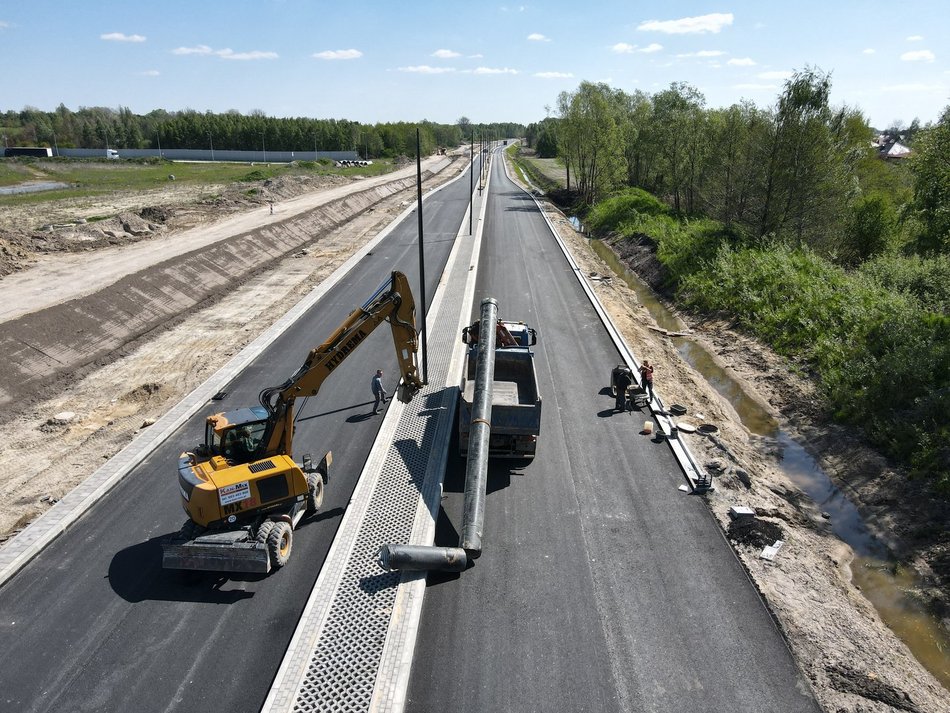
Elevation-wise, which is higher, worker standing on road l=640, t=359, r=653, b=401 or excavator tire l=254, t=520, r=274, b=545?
worker standing on road l=640, t=359, r=653, b=401

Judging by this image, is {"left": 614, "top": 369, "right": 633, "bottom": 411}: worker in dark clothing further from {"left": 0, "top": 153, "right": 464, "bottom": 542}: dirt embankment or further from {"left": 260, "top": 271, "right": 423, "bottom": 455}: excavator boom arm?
{"left": 0, "top": 153, "right": 464, "bottom": 542}: dirt embankment

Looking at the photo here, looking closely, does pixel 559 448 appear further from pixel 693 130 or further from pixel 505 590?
pixel 693 130

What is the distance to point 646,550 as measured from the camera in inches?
476

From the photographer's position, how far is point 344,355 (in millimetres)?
12570

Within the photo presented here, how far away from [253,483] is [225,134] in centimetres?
12954

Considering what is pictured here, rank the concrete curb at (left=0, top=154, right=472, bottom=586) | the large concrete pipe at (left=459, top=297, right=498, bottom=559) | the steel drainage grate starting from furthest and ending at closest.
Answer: the concrete curb at (left=0, top=154, right=472, bottom=586) → the large concrete pipe at (left=459, top=297, right=498, bottom=559) → the steel drainage grate

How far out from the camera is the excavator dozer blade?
10.7 metres

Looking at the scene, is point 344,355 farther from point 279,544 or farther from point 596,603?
point 596,603

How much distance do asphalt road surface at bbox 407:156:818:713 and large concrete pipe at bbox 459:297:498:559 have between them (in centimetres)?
79

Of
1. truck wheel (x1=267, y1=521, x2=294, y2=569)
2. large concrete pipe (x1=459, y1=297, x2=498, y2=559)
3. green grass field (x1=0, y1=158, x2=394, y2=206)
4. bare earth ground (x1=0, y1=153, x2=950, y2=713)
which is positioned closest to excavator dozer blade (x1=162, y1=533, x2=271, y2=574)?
truck wheel (x1=267, y1=521, x2=294, y2=569)

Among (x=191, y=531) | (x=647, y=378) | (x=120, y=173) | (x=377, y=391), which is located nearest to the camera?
(x=191, y=531)

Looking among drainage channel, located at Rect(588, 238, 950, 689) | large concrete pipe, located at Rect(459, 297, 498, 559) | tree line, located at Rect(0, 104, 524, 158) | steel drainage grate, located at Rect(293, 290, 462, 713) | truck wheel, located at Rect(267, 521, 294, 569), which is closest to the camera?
steel drainage grate, located at Rect(293, 290, 462, 713)

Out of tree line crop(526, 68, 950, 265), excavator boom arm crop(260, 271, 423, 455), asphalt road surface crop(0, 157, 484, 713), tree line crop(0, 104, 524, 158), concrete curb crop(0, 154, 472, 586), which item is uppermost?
tree line crop(0, 104, 524, 158)

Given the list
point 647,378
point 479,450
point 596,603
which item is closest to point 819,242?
point 647,378
